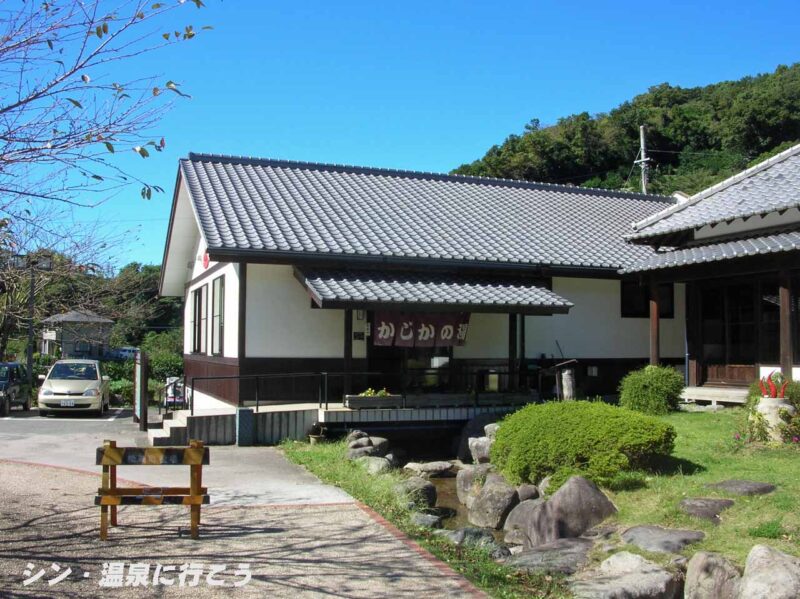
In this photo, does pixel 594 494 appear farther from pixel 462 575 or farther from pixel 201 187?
pixel 201 187

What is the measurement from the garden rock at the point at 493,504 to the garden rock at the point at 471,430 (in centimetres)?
432

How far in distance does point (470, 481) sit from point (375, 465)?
1498 millimetres

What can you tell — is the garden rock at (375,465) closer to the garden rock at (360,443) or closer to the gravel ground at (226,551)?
the garden rock at (360,443)

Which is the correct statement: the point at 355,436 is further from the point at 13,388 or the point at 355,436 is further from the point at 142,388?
the point at 13,388

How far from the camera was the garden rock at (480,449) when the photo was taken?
12.9 m

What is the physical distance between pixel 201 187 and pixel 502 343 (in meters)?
8.18

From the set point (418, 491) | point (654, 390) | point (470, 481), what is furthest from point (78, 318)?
point (418, 491)

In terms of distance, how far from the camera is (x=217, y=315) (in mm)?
18312

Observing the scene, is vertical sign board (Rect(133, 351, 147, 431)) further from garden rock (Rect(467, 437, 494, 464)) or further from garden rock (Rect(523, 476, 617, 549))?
garden rock (Rect(523, 476, 617, 549))

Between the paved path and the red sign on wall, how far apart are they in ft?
16.7

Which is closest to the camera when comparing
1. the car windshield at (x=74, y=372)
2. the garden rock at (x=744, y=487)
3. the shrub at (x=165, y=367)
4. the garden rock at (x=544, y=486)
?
the garden rock at (x=744, y=487)

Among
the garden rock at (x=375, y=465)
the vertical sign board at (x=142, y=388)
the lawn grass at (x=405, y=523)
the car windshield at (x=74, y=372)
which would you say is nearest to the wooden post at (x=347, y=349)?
the lawn grass at (x=405, y=523)

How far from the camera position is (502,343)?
18.3 m

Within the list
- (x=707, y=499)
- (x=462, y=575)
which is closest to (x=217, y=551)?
(x=462, y=575)
